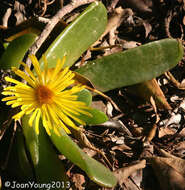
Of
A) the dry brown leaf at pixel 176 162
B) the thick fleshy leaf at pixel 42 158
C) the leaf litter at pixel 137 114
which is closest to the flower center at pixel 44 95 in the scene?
the thick fleshy leaf at pixel 42 158

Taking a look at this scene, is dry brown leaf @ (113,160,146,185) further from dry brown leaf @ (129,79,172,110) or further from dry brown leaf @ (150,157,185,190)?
dry brown leaf @ (129,79,172,110)

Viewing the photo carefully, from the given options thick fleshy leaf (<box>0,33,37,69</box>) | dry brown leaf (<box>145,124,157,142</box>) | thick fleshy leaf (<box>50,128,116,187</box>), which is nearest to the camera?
thick fleshy leaf (<box>50,128,116,187</box>)

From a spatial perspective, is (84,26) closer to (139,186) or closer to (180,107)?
(180,107)

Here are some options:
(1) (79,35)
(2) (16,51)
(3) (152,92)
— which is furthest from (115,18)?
(2) (16,51)

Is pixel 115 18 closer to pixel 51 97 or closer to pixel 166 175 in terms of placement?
pixel 51 97

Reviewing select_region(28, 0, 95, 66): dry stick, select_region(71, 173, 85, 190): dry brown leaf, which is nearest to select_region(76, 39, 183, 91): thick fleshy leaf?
select_region(28, 0, 95, 66): dry stick
